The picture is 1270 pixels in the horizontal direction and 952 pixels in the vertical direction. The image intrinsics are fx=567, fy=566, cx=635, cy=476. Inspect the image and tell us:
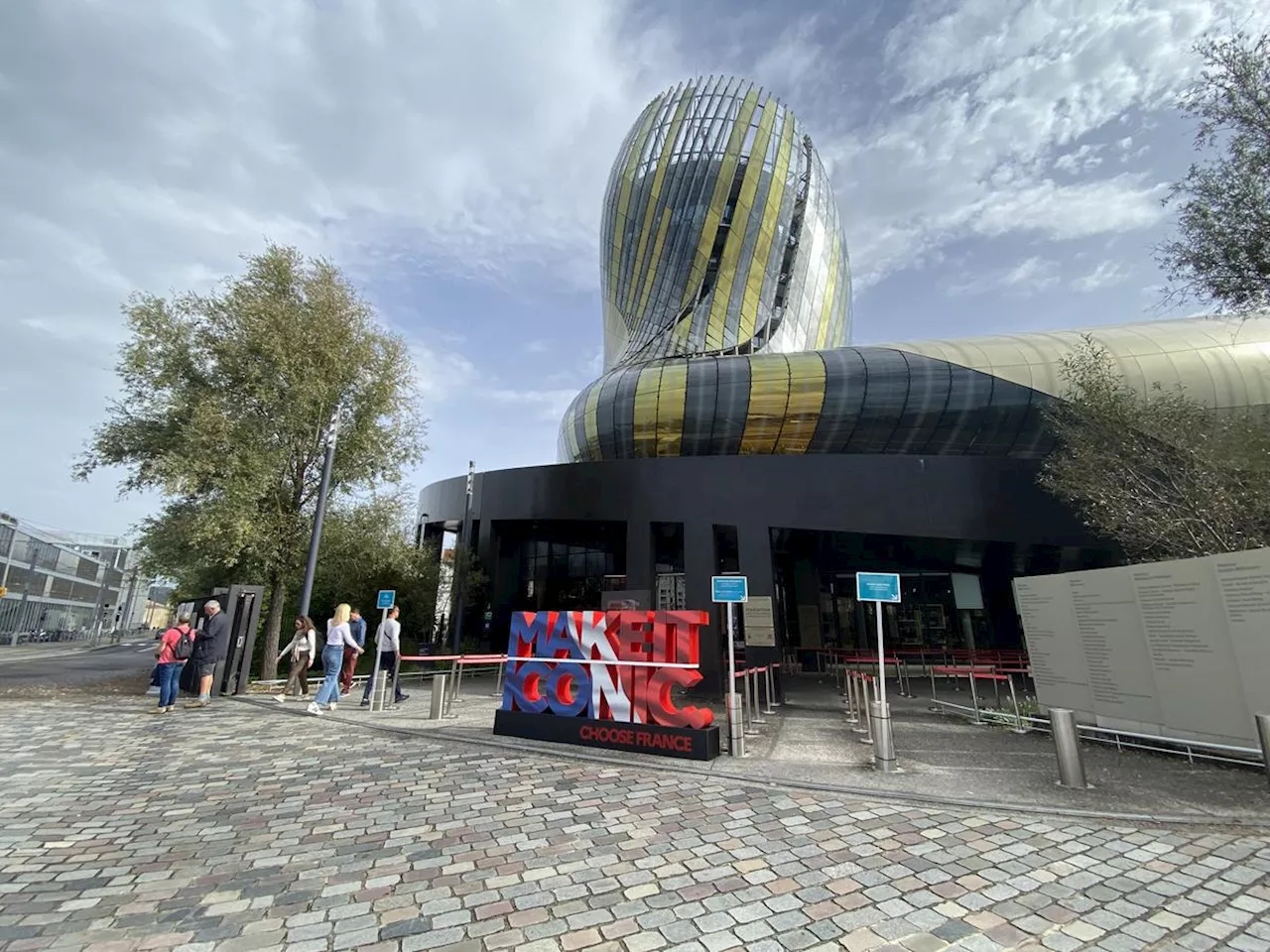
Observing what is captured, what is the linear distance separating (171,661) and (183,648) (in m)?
0.30

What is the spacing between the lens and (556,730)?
798cm

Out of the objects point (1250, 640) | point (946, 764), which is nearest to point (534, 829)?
point (946, 764)

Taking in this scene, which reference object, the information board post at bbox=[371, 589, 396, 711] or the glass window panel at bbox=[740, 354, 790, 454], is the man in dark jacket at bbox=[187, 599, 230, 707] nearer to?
the information board post at bbox=[371, 589, 396, 711]

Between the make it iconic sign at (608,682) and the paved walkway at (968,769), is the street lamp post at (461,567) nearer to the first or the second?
the paved walkway at (968,769)

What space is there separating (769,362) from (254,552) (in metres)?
18.2

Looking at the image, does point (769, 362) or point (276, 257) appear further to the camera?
point (769, 362)

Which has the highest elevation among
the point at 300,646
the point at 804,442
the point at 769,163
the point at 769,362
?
the point at 769,163

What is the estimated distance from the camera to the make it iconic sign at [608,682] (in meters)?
7.30

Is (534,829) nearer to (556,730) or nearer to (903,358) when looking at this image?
(556,730)

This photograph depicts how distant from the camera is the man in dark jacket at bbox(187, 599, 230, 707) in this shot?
1120cm

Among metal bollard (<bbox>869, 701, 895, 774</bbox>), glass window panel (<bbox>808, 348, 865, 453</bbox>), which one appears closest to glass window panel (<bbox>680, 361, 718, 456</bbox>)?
glass window panel (<bbox>808, 348, 865, 453</bbox>)

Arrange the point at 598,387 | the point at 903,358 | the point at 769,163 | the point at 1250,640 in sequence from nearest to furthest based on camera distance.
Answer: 1. the point at 1250,640
2. the point at 903,358
3. the point at 598,387
4. the point at 769,163

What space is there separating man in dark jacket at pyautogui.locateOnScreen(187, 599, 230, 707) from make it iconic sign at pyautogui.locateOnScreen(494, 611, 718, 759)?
677 cm

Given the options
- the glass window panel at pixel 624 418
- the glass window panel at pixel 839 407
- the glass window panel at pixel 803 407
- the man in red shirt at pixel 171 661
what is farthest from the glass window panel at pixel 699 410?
the man in red shirt at pixel 171 661
